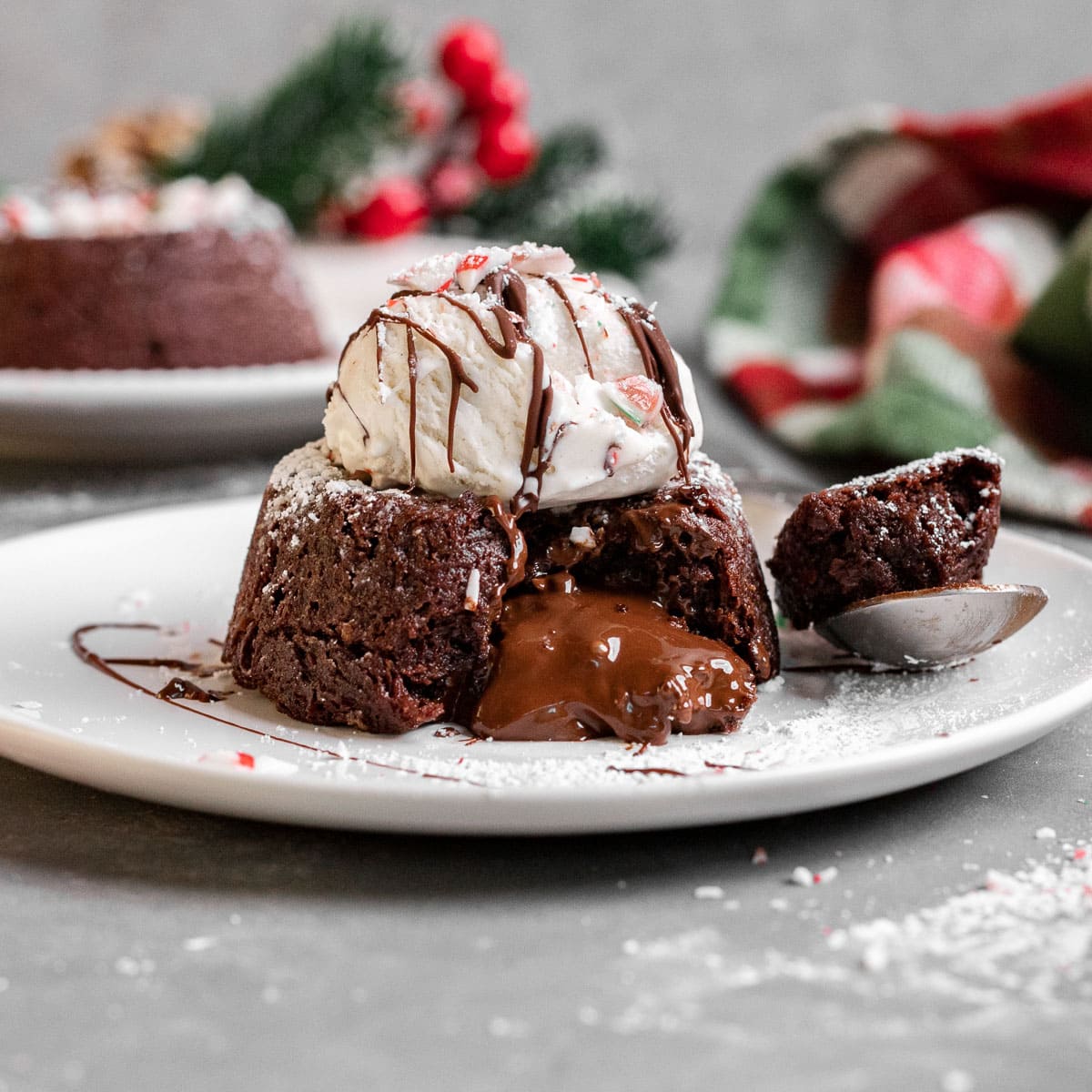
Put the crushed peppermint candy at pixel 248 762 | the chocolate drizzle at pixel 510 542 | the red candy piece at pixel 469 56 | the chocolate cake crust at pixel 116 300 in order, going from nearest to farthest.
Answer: the crushed peppermint candy at pixel 248 762 → the chocolate drizzle at pixel 510 542 → the chocolate cake crust at pixel 116 300 → the red candy piece at pixel 469 56

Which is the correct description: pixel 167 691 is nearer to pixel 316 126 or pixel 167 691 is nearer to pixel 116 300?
pixel 116 300

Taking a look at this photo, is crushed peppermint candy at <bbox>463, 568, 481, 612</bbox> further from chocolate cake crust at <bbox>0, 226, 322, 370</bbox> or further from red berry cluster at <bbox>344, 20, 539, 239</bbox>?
red berry cluster at <bbox>344, 20, 539, 239</bbox>

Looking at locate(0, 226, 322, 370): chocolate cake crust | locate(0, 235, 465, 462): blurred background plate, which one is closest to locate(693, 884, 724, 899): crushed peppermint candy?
locate(0, 235, 465, 462): blurred background plate

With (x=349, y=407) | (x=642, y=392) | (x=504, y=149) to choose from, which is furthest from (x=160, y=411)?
(x=504, y=149)

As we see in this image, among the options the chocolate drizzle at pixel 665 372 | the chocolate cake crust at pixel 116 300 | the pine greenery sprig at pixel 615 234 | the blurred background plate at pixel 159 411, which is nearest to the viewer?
the chocolate drizzle at pixel 665 372

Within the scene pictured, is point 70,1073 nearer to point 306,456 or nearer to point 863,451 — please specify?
point 306,456

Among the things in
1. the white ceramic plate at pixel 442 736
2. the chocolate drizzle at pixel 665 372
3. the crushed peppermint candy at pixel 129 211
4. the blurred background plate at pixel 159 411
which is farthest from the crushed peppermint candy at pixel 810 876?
the crushed peppermint candy at pixel 129 211

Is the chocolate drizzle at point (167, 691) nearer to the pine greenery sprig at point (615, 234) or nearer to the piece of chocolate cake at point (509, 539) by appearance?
the piece of chocolate cake at point (509, 539)

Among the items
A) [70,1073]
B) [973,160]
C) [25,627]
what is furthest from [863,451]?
[70,1073]
